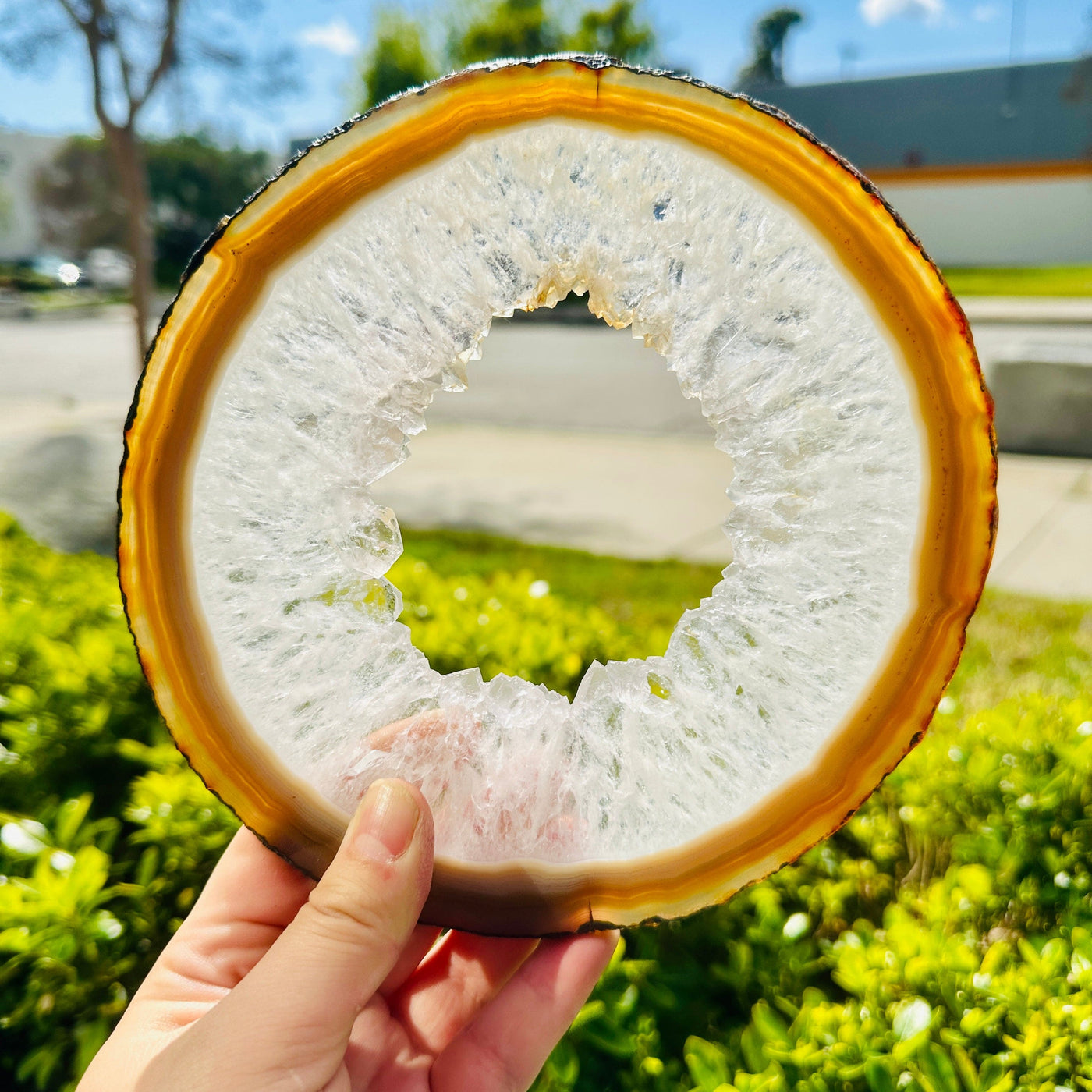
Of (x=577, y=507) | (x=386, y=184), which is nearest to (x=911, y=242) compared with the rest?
(x=386, y=184)

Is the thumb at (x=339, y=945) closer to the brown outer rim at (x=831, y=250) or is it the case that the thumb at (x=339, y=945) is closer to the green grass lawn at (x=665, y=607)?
the brown outer rim at (x=831, y=250)

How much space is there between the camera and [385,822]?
1.13 meters

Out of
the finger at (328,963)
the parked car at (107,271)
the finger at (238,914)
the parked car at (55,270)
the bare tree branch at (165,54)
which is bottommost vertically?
the parked car at (107,271)

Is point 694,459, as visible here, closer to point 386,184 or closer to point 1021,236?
point 386,184

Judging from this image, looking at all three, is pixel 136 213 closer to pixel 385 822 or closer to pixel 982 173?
pixel 385 822

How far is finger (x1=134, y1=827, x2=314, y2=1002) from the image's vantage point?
1444mm

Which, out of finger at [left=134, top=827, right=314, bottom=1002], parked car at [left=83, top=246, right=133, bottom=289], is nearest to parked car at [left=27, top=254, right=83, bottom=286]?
parked car at [left=83, top=246, right=133, bottom=289]

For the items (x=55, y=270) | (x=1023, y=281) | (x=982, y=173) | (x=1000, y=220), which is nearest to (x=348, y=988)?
(x=1023, y=281)

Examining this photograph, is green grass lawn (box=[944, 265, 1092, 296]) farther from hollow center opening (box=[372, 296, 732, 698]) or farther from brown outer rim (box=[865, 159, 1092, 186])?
hollow center opening (box=[372, 296, 732, 698])

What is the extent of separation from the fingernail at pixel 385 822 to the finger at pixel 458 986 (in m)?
0.46

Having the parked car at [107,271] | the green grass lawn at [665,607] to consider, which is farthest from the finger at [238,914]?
the parked car at [107,271]

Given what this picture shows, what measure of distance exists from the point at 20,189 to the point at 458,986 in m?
50.2

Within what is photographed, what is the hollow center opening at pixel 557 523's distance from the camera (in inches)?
91.6

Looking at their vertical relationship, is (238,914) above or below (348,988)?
below
